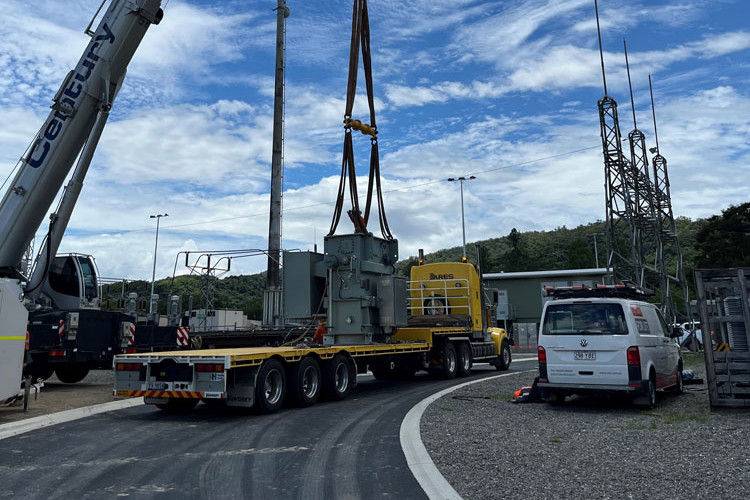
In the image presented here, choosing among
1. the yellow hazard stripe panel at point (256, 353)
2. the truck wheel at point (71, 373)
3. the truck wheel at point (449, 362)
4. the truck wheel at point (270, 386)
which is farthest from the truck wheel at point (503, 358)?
the truck wheel at point (71, 373)

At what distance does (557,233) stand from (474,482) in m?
98.9

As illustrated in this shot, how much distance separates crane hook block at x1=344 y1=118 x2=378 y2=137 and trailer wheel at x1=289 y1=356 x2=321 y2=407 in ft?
19.7

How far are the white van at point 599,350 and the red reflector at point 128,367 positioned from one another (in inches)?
272

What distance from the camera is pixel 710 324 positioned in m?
9.80

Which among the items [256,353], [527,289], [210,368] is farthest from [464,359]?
[527,289]

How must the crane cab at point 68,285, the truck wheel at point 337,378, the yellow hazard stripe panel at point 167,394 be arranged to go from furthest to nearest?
the crane cab at point 68,285 < the truck wheel at point 337,378 < the yellow hazard stripe panel at point 167,394

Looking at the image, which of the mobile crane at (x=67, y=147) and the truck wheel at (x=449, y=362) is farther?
the truck wheel at (x=449, y=362)

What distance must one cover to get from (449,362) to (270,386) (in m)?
7.66

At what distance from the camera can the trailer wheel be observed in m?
10.8

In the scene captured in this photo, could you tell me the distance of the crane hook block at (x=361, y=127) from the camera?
14.3 metres

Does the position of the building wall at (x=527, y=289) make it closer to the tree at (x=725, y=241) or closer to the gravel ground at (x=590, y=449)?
the tree at (x=725, y=241)

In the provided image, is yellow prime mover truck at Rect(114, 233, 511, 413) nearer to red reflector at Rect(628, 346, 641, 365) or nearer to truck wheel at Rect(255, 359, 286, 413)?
truck wheel at Rect(255, 359, 286, 413)

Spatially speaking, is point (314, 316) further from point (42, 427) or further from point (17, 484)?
point (17, 484)

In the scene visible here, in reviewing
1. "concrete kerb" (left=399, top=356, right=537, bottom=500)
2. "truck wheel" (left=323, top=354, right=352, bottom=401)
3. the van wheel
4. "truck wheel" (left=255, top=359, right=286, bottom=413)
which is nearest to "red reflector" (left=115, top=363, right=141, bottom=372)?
"truck wheel" (left=255, top=359, right=286, bottom=413)
